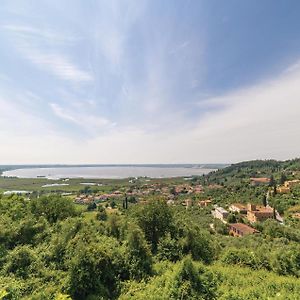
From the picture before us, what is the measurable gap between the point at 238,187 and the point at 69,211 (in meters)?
74.0

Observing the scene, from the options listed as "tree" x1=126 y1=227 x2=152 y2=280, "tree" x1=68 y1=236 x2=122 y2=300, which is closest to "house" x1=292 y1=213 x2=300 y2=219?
"tree" x1=126 y1=227 x2=152 y2=280

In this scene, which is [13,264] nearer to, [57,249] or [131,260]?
[57,249]

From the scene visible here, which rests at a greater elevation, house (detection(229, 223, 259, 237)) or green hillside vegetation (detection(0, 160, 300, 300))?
green hillside vegetation (detection(0, 160, 300, 300))

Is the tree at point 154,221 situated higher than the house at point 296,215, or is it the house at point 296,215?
the tree at point 154,221

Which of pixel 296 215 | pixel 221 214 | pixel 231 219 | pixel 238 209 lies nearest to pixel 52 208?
pixel 231 219

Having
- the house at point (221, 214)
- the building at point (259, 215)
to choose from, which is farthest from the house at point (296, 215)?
the house at point (221, 214)

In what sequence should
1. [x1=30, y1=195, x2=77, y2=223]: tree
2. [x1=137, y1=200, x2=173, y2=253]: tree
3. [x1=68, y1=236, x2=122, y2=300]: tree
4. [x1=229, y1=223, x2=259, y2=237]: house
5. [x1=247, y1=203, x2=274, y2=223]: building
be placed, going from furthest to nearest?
1. [x1=247, y1=203, x2=274, y2=223]: building
2. [x1=229, y1=223, x2=259, y2=237]: house
3. [x1=30, y1=195, x2=77, y2=223]: tree
4. [x1=137, y1=200, x2=173, y2=253]: tree
5. [x1=68, y1=236, x2=122, y2=300]: tree

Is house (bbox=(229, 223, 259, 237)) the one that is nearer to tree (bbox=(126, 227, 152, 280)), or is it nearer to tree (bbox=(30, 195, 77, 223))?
tree (bbox=(30, 195, 77, 223))

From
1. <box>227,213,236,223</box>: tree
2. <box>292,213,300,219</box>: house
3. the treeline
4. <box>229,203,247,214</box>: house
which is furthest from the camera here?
<box>229,203,247,214</box>: house

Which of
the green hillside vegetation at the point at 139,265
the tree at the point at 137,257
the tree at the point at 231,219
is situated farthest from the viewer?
the tree at the point at 231,219

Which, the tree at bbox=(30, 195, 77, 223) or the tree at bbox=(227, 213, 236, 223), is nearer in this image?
the tree at bbox=(30, 195, 77, 223)

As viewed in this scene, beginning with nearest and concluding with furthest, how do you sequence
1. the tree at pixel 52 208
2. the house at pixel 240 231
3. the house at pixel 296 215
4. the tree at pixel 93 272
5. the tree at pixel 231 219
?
the tree at pixel 93 272
the tree at pixel 52 208
the house at pixel 240 231
the house at pixel 296 215
the tree at pixel 231 219

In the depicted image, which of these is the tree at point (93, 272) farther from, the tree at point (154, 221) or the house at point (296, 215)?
the house at point (296, 215)

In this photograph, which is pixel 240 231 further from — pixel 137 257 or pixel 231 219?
pixel 137 257
